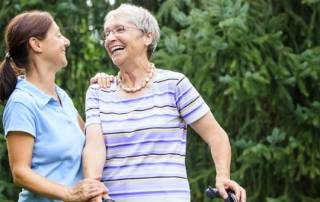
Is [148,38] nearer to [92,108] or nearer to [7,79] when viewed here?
[92,108]

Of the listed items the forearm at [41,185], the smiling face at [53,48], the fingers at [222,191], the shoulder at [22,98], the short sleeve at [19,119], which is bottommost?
the fingers at [222,191]

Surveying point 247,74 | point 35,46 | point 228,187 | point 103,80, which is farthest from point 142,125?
point 247,74

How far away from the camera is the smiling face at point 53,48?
383 centimetres

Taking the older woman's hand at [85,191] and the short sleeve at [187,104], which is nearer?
the older woman's hand at [85,191]

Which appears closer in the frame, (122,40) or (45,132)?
(45,132)

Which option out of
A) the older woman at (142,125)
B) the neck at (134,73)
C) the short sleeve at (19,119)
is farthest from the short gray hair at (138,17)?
the short sleeve at (19,119)

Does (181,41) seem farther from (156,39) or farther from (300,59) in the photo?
(156,39)

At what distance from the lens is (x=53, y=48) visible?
385 centimetres

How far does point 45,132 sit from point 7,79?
29 centimetres

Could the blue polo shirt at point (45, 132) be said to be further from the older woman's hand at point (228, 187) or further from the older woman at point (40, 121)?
the older woman's hand at point (228, 187)

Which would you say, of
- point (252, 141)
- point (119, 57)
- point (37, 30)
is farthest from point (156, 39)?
point (252, 141)

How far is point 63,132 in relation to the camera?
3.76 m

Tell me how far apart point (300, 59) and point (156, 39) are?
2647 millimetres

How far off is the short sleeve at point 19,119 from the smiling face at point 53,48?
267mm
